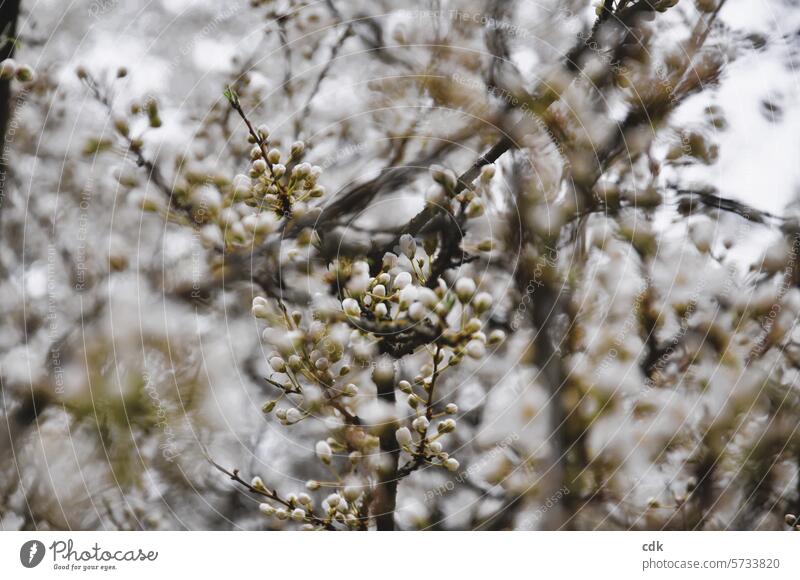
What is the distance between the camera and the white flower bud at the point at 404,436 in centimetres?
46

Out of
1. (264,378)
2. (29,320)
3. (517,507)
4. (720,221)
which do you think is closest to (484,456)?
(517,507)

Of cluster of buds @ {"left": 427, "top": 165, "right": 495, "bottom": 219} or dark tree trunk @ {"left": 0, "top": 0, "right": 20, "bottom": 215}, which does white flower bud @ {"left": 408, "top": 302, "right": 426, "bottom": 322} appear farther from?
dark tree trunk @ {"left": 0, "top": 0, "right": 20, "bottom": 215}

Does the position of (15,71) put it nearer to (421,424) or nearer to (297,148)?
(297,148)

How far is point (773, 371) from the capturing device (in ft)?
1.72

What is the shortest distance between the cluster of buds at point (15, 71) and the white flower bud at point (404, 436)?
45 cm

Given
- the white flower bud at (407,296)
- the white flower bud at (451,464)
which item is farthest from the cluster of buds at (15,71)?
the white flower bud at (451,464)

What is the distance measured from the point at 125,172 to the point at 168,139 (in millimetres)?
48

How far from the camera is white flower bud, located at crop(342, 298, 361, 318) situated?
17.6 inches

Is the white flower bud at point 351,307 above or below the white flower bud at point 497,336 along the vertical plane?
above
